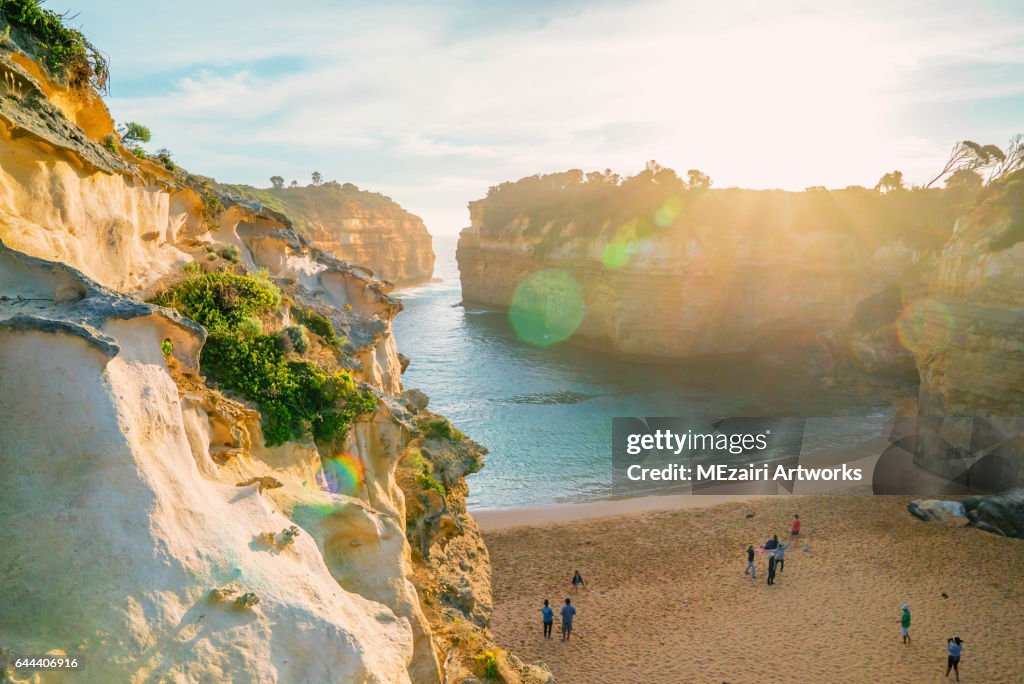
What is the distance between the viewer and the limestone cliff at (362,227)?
9206 centimetres

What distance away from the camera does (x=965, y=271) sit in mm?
26641

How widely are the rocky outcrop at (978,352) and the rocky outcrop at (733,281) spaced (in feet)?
64.7

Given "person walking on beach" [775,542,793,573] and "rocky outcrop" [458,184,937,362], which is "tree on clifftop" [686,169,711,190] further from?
"person walking on beach" [775,542,793,573]

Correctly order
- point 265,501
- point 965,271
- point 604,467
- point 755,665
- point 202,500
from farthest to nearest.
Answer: point 604,467, point 965,271, point 755,665, point 265,501, point 202,500

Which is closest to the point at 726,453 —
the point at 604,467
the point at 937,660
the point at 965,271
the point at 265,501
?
the point at 604,467

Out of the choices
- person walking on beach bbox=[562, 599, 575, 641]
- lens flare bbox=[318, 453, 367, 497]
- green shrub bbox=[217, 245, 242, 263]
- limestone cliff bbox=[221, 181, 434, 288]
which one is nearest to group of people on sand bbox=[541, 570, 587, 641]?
person walking on beach bbox=[562, 599, 575, 641]

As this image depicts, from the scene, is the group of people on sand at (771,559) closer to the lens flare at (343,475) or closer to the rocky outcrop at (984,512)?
the rocky outcrop at (984,512)

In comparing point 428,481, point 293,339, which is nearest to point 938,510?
point 428,481

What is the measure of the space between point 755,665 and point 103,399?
15.8m

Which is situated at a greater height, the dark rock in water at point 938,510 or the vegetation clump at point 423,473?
the vegetation clump at point 423,473

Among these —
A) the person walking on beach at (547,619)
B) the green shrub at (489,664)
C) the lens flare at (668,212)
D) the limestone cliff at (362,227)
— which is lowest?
the person walking on beach at (547,619)

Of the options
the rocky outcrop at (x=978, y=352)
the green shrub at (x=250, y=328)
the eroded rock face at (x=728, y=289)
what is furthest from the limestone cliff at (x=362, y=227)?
the green shrub at (x=250, y=328)

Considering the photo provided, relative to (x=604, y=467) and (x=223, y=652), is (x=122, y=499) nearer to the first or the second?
(x=223, y=652)

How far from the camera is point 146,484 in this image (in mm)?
6375
